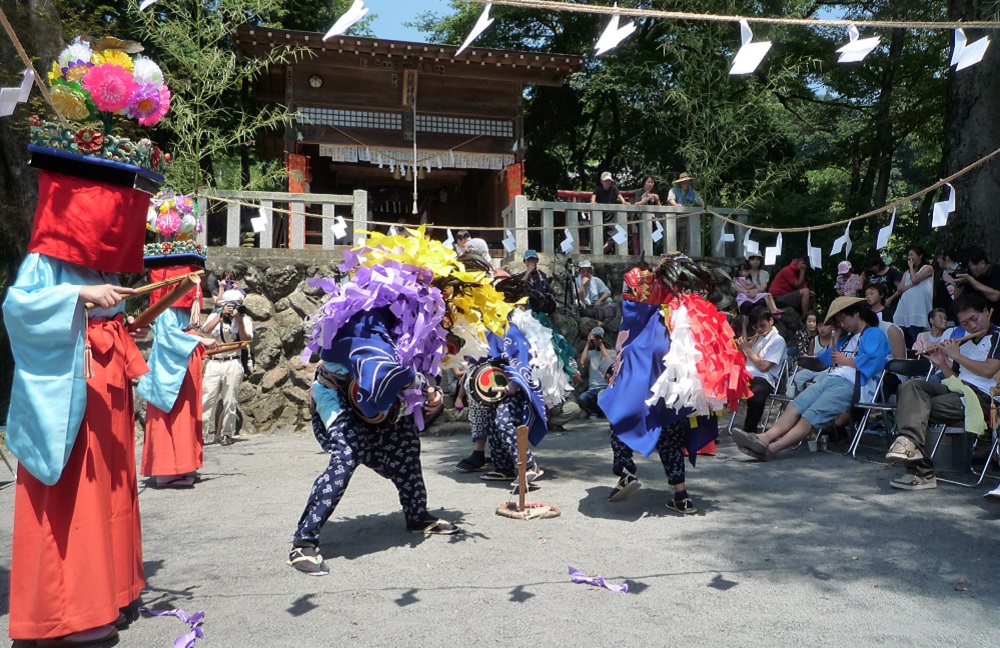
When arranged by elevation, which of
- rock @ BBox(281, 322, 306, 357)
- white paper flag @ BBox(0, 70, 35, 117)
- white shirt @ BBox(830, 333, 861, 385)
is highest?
white paper flag @ BBox(0, 70, 35, 117)

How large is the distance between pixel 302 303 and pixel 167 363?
4345 millimetres

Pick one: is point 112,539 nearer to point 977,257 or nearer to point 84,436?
point 84,436

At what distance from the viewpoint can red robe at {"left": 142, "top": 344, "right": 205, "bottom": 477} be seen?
667cm

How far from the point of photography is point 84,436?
356cm

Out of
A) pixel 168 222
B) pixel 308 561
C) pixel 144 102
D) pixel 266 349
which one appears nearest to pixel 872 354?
pixel 308 561

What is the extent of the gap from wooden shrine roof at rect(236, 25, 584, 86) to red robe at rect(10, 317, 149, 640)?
33.2ft

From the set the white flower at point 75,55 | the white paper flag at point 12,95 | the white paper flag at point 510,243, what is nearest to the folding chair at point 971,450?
the white flower at point 75,55

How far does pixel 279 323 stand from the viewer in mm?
11008

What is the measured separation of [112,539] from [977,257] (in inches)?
314

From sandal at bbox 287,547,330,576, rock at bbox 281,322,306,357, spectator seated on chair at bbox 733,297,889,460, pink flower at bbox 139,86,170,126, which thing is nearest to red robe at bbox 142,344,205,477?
sandal at bbox 287,547,330,576

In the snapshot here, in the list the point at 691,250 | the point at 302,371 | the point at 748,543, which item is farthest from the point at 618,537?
the point at 691,250

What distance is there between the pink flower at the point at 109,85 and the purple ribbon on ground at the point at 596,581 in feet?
10.7

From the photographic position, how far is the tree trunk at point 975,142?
9227mm

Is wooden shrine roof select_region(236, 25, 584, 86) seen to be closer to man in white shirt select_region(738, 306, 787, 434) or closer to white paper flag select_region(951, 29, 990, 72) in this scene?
man in white shirt select_region(738, 306, 787, 434)
